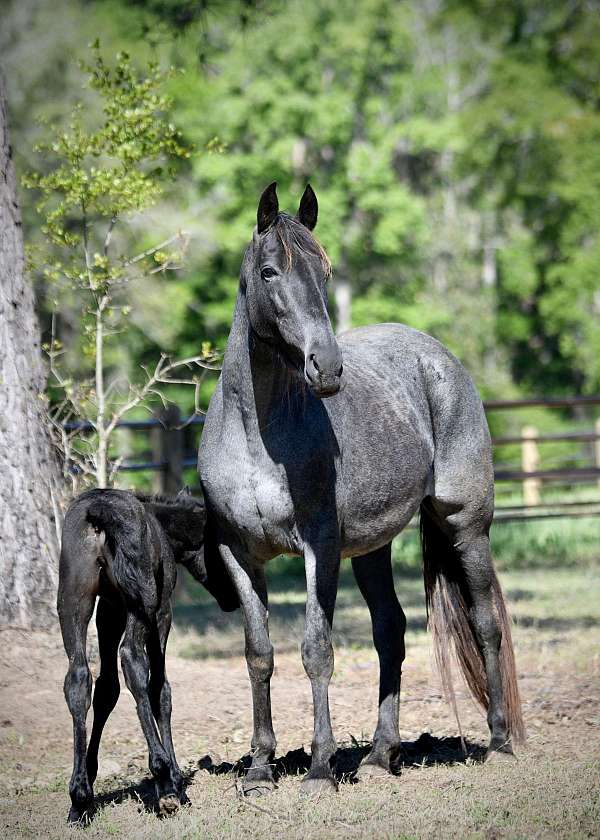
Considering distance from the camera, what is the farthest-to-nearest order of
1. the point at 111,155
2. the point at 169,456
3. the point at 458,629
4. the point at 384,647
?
the point at 169,456
the point at 111,155
the point at 458,629
the point at 384,647

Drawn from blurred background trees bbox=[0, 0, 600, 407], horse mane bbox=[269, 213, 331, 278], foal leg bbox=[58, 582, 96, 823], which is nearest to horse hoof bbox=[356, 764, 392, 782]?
Result: foal leg bbox=[58, 582, 96, 823]

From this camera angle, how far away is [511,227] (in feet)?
137

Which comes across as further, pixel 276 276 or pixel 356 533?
pixel 356 533

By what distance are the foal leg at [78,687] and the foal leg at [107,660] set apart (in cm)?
31

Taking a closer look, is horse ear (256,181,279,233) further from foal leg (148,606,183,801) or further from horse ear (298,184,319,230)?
foal leg (148,606,183,801)

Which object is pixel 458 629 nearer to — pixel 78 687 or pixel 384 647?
pixel 384 647

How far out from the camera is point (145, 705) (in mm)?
4652

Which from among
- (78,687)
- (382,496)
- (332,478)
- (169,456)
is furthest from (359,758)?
(169,456)

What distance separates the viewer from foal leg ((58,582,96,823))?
454 centimetres

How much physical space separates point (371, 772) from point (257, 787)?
68cm

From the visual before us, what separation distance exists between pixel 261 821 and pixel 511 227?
39.3 meters

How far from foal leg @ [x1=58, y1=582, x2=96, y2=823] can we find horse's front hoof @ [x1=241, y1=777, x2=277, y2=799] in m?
0.72

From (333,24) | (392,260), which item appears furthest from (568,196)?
(333,24)

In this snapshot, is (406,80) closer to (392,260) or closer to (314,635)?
(392,260)
